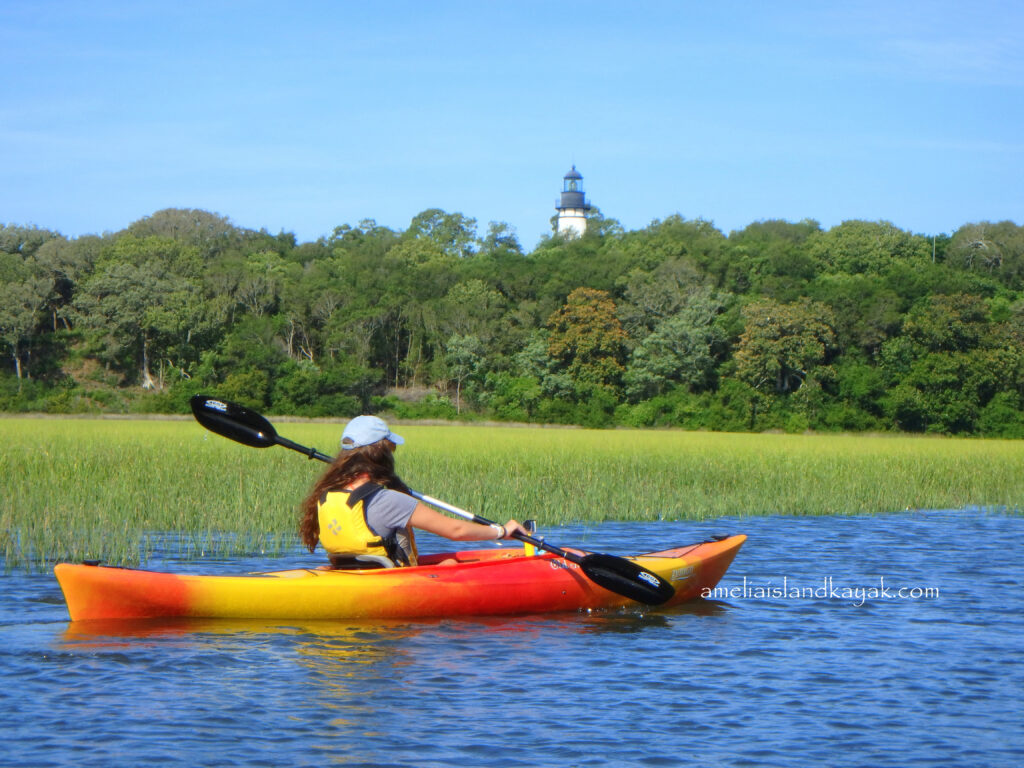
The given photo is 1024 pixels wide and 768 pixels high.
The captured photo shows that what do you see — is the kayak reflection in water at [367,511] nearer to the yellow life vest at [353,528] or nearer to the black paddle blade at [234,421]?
the yellow life vest at [353,528]

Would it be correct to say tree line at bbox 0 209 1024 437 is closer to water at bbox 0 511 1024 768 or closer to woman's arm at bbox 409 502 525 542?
water at bbox 0 511 1024 768

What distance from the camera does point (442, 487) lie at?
43.1 feet

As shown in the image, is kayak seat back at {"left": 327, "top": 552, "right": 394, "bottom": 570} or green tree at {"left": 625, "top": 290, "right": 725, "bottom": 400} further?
green tree at {"left": 625, "top": 290, "right": 725, "bottom": 400}

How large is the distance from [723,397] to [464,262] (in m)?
19.2

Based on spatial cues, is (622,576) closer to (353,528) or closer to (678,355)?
(353,528)

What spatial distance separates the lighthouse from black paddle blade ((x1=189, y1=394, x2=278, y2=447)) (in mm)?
72754

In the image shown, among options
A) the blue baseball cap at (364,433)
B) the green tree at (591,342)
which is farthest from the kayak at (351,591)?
the green tree at (591,342)

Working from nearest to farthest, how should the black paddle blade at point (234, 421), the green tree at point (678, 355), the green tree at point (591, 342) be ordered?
the black paddle blade at point (234, 421) < the green tree at point (678, 355) < the green tree at point (591, 342)

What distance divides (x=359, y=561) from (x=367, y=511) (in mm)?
410

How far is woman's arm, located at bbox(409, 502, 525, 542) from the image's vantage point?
6.61 m

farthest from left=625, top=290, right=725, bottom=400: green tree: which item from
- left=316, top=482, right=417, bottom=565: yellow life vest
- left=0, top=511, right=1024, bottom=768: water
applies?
left=316, top=482, right=417, bottom=565: yellow life vest

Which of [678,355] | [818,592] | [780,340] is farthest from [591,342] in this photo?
[818,592]

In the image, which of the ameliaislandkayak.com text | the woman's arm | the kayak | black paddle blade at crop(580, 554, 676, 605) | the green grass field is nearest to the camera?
the kayak

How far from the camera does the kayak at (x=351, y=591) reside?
255 inches
